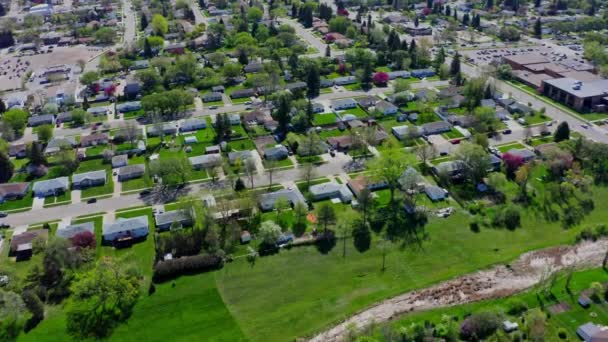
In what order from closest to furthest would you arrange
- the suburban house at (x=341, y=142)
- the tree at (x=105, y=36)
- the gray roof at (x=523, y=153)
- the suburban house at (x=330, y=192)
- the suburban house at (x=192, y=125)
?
1. the suburban house at (x=330, y=192)
2. the gray roof at (x=523, y=153)
3. the suburban house at (x=341, y=142)
4. the suburban house at (x=192, y=125)
5. the tree at (x=105, y=36)

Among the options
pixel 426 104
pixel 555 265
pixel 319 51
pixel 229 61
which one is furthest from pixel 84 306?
pixel 319 51

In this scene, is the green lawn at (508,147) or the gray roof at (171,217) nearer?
the gray roof at (171,217)

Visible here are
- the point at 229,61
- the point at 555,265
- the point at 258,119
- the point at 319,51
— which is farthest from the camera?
the point at 319,51

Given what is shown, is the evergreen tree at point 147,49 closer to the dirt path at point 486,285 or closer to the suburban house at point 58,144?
the suburban house at point 58,144

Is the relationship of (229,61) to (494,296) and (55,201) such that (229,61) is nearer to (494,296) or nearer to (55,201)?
(55,201)

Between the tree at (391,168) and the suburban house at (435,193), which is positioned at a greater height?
the tree at (391,168)

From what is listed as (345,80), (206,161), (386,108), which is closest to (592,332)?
(206,161)

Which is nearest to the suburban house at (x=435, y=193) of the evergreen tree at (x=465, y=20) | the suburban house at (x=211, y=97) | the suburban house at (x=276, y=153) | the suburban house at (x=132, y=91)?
the suburban house at (x=276, y=153)
